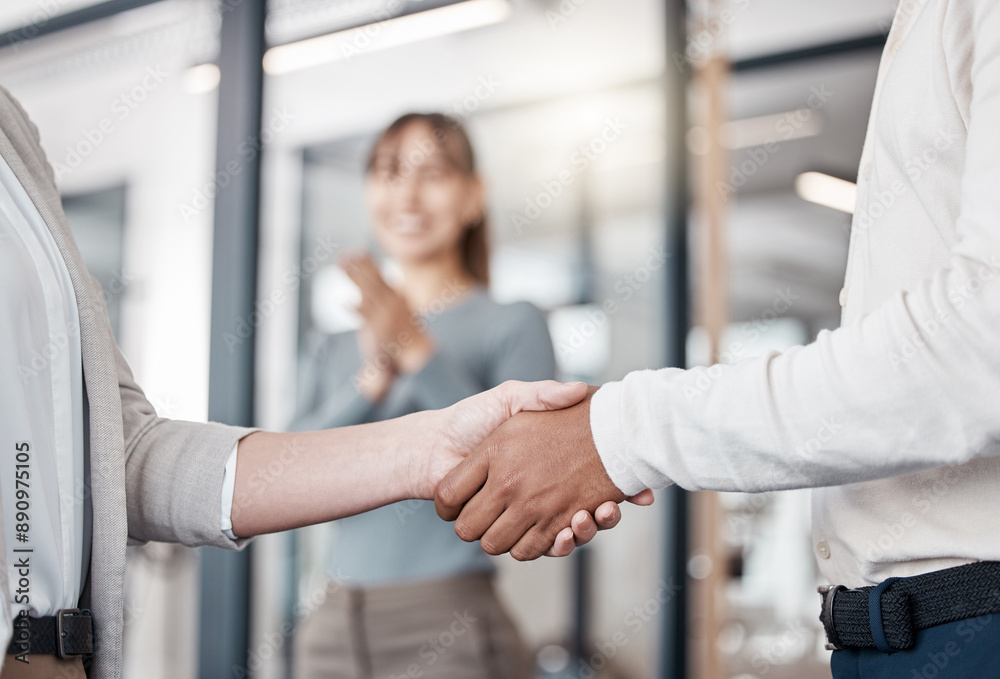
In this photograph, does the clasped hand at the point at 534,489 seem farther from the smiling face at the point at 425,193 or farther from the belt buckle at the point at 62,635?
the smiling face at the point at 425,193

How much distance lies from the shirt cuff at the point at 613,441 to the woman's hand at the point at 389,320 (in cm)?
100

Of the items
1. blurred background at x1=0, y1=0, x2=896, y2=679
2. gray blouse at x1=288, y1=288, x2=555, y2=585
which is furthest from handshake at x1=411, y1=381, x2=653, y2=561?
blurred background at x1=0, y1=0, x2=896, y2=679

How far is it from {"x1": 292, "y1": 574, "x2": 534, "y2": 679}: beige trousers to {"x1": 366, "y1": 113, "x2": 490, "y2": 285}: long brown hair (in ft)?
2.47

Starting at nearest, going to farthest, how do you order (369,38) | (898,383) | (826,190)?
(898,383) → (369,38) → (826,190)

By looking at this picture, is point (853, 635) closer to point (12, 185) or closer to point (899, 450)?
point (899, 450)

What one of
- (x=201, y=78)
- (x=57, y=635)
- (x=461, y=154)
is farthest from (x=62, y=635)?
(x=201, y=78)

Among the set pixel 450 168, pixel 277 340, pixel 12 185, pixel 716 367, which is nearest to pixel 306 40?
pixel 450 168

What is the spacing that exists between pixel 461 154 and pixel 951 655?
1.62 m

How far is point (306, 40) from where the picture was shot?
2303 millimetres

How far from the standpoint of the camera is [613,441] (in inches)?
34.9

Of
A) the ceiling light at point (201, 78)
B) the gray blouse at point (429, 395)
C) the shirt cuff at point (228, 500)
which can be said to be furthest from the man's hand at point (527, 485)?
the ceiling light at point (201, 78)

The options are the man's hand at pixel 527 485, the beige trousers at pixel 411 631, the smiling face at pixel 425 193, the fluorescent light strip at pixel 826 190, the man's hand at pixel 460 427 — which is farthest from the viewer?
the fluorescent light strip at pixel 826 190

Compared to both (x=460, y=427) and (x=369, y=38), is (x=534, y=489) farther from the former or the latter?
(x=369, y=38)

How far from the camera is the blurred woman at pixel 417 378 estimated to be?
1745 mm
